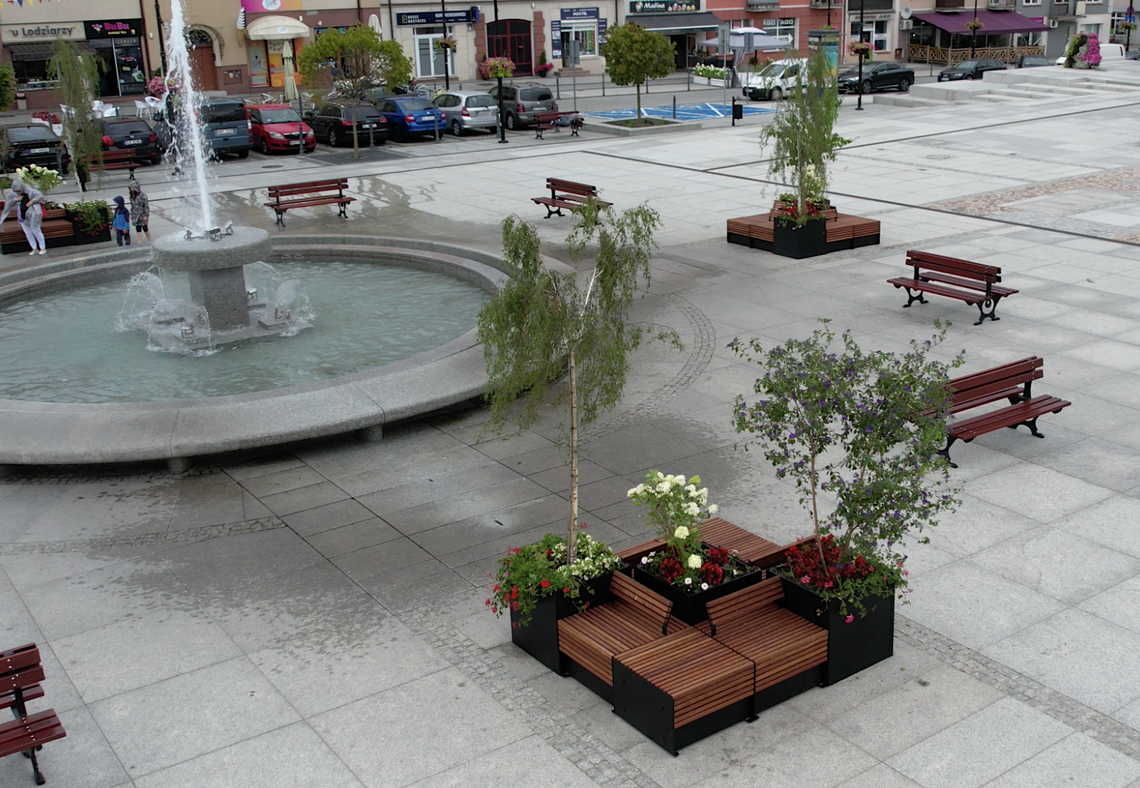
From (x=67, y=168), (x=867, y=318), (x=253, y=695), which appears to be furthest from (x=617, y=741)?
(x=67, y=168)

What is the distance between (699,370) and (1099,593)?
6179 millimetres

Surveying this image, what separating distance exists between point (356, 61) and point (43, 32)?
22.8 meters

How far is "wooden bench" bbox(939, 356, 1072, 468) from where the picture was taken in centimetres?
1111

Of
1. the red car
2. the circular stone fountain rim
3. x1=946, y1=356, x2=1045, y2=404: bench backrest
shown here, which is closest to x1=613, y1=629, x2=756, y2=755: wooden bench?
the circular stone fountain rim

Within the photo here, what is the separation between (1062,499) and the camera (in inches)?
405

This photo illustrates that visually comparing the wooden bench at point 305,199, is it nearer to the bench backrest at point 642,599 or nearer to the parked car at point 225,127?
the parked car at point 225,127

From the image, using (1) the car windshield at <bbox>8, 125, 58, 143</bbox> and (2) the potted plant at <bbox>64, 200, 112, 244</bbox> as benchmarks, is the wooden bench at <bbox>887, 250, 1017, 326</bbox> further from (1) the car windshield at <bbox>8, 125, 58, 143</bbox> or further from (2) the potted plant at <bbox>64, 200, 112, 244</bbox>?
(1) the car windshield at <bbox>8, 125, 58, 143</bbox>

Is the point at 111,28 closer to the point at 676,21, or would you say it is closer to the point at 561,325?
the point at 676,21

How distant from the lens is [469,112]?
37.7m

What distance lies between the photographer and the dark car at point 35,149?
3195cm

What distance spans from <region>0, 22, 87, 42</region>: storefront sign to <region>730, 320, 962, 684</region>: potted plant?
161 ft

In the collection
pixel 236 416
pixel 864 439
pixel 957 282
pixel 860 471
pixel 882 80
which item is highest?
pixel 882 80

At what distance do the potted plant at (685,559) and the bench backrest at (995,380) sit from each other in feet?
14.3

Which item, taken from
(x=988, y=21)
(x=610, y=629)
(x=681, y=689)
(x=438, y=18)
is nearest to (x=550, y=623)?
(x=610, y=629)
